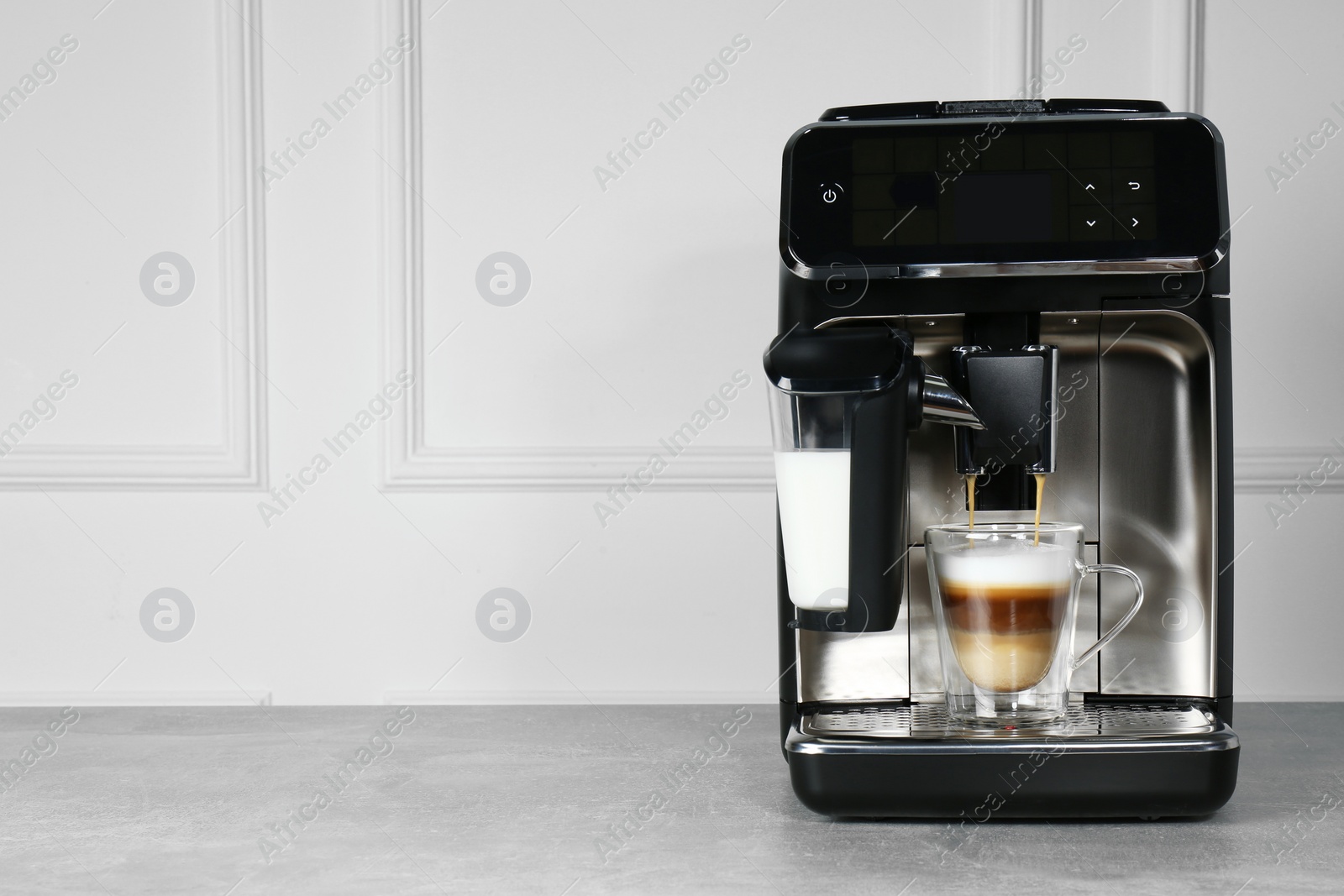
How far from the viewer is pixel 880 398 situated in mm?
531

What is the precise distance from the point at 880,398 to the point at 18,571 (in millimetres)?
930

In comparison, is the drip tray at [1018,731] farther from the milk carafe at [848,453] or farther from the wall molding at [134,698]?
the wall molding at [134,698]

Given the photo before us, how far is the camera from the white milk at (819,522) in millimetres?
546

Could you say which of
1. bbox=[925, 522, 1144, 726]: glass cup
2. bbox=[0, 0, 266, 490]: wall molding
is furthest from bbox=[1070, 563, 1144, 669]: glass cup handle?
bbox=[0, 0, 266, 490]: wall molding

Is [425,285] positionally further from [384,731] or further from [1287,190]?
[1287,190]

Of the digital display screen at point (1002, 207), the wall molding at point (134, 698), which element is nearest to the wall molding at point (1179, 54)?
the digital display screen at point (1002, 207)

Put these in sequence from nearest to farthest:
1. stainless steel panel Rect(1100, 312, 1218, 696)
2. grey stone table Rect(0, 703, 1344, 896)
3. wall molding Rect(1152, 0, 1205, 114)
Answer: grey stone table Rect(0, 703, 1344, 896) < stainless steel panel Rect(1100, 312, 1218, 696) < wall molding Rect(1152, 0, 1205, 114)

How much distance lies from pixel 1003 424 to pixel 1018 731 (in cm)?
18

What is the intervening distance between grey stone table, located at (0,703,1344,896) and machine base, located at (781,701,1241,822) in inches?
0.7

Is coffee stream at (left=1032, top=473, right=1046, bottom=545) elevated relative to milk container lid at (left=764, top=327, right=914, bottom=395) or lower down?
lower down

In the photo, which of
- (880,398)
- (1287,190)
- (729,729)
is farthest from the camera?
(1287,190)

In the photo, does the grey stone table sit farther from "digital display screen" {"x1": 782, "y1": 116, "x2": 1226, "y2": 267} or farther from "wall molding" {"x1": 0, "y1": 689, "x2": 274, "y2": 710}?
"digital display screen" {"x1": 782, "y1": 116, "x2": 1226, "y2": 267}

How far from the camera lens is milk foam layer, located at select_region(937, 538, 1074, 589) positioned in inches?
23.3

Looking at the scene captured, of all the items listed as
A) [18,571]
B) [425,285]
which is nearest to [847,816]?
[425,285]
